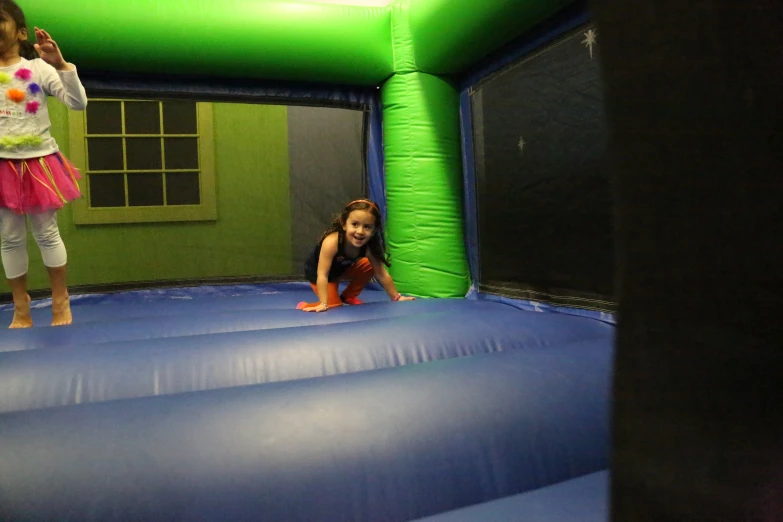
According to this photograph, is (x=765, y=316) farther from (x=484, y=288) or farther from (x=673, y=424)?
(x=484, y=288)

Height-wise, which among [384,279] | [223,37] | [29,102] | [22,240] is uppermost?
[223,37]

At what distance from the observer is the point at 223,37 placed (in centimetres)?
186

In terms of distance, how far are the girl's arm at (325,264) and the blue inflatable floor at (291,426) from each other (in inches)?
19.9

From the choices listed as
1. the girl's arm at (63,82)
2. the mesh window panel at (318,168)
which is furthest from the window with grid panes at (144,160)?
the girl's arm at (63,82)

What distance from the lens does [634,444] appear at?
0.25 m

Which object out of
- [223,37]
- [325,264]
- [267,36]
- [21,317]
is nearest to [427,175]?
[325,264]

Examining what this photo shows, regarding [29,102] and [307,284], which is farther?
[307,284]

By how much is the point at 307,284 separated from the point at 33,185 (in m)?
1.20

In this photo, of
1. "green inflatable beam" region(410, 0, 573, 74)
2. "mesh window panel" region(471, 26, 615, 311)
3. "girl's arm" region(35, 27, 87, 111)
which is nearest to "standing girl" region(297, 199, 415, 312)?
"mesh window panel" region(471, 26, 615, 311)

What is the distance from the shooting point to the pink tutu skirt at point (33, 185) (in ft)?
4.56

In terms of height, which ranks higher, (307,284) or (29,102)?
(29,102)

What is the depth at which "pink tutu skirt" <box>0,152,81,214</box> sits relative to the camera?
4.56 ft

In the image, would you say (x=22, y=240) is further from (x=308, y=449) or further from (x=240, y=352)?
(x=308, y=449)

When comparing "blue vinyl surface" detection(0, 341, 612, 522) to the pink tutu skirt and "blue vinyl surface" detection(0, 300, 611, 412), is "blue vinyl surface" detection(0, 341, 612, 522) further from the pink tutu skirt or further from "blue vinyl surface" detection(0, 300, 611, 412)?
the pink tutu skirt
